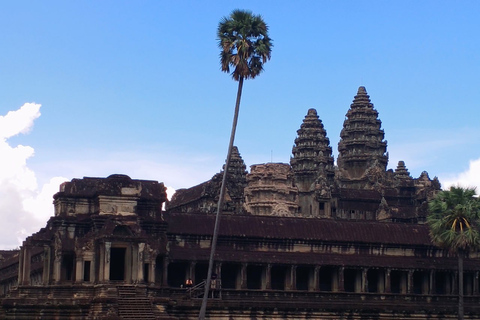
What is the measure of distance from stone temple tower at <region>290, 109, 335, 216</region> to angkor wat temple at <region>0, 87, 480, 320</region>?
49.0m

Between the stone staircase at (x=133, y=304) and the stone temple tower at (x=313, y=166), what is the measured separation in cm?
6564

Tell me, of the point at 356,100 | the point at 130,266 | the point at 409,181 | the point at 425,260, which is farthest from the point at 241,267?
the point at 356,100

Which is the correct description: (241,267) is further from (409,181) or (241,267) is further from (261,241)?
(409,181)

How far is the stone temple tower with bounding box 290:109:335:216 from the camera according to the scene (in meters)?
123

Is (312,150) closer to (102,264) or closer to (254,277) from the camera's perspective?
(254,277)

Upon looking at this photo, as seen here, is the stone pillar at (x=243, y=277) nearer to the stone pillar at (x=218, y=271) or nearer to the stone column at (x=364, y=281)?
the stone pillar at (x=218, y=271)

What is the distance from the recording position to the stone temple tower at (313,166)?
12262 cm

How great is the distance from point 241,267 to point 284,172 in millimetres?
53779

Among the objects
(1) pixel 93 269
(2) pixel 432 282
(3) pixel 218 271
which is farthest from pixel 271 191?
(1) pixel 93 269

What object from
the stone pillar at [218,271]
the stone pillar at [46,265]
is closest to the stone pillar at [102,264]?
the stone pillar at [46,265]

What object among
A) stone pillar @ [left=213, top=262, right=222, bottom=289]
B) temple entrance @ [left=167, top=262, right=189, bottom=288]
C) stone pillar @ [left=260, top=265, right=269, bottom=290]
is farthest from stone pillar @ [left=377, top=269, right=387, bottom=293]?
temple entrance @ [left=167, top=262, right=189, bottom=288]

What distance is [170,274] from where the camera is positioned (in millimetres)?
65438

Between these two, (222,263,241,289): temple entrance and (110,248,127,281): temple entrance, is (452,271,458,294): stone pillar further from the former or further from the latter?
(110,248,127,281): temple entrance

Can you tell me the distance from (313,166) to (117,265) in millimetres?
74283
